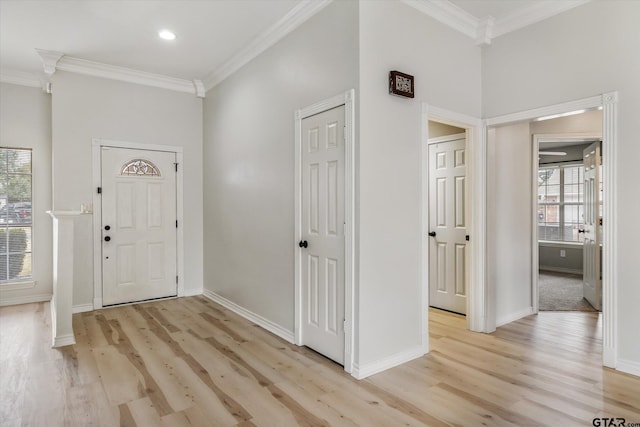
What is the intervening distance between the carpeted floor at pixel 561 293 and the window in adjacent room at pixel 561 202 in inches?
40.8

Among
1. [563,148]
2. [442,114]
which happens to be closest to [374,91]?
[442,114]

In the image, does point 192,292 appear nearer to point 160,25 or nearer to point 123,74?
point 123,74

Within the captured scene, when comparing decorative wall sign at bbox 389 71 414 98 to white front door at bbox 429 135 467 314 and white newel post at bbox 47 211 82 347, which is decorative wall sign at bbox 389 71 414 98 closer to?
white front door at bbox 429 135 467 314

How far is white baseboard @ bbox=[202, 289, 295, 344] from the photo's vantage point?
3.56 m

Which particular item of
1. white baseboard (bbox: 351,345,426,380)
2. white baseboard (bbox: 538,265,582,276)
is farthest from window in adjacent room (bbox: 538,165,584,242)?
white baseboard (bbox: 351,345,426,380)

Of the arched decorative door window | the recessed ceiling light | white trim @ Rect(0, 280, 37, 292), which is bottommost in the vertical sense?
white trim @ Rect(0, 280, 37, 292)

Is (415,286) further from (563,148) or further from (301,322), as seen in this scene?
(563,148)

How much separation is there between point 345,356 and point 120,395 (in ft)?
5.20

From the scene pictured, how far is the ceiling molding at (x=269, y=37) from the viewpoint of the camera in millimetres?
3170

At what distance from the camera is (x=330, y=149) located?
119 inches

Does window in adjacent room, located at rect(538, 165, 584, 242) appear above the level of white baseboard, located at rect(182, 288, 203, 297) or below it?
above

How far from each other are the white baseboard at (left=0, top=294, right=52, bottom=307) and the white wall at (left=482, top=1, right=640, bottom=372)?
6.16m

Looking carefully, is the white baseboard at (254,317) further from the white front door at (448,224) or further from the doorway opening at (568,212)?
the doorway opening at (568,212)

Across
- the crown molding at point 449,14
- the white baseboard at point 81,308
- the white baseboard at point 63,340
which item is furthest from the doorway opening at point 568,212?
the white baseboard at point 81,308
